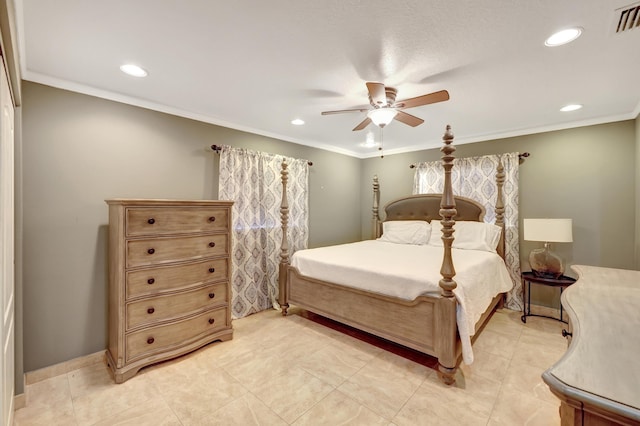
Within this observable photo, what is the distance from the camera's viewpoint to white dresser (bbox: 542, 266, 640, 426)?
0.67 m

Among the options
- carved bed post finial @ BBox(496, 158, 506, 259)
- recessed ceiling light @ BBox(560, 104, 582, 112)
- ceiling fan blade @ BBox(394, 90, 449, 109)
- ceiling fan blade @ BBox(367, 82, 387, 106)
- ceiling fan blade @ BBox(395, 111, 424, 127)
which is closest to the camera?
ceiling fan blade @ BBox(367, 82, 387, 106)

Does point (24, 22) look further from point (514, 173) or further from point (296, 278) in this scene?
point (514, 173)

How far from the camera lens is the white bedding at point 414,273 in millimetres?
2240

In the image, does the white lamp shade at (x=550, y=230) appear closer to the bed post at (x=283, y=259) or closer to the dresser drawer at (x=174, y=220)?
the bed post at (x=283, y=259)

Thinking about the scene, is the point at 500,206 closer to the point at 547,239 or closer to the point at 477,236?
the point at 477,236

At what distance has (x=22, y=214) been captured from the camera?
6.72ft

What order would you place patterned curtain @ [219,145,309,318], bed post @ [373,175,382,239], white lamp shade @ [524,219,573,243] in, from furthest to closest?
bed post @ [373,175,382,239] < patterned curtain @ [219,145,309,318] < white lamp shade @ [524,219,573,243]

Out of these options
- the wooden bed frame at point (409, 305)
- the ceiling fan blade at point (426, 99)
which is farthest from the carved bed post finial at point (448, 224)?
the ceiling fan blade at point (426, 99)

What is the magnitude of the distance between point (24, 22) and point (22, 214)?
129 centimetres

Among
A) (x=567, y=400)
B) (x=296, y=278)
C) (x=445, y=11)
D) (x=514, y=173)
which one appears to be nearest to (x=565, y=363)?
(x=567, y=400)

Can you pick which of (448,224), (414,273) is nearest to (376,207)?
(414,273)

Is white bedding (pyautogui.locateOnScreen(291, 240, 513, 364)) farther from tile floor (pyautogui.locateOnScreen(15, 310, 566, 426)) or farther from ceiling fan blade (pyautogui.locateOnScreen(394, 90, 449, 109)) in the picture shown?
ceiling fan blade (pyautogui.locateOnScreen(394, 90, 449, 109))

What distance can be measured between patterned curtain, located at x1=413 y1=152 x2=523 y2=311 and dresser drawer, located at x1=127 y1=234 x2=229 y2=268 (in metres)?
3.25

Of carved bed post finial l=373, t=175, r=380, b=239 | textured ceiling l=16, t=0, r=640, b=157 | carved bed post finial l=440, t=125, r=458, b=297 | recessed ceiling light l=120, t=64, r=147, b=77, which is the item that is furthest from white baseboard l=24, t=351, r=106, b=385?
carved bed post finial l=373, t=175, r=380, b=239
